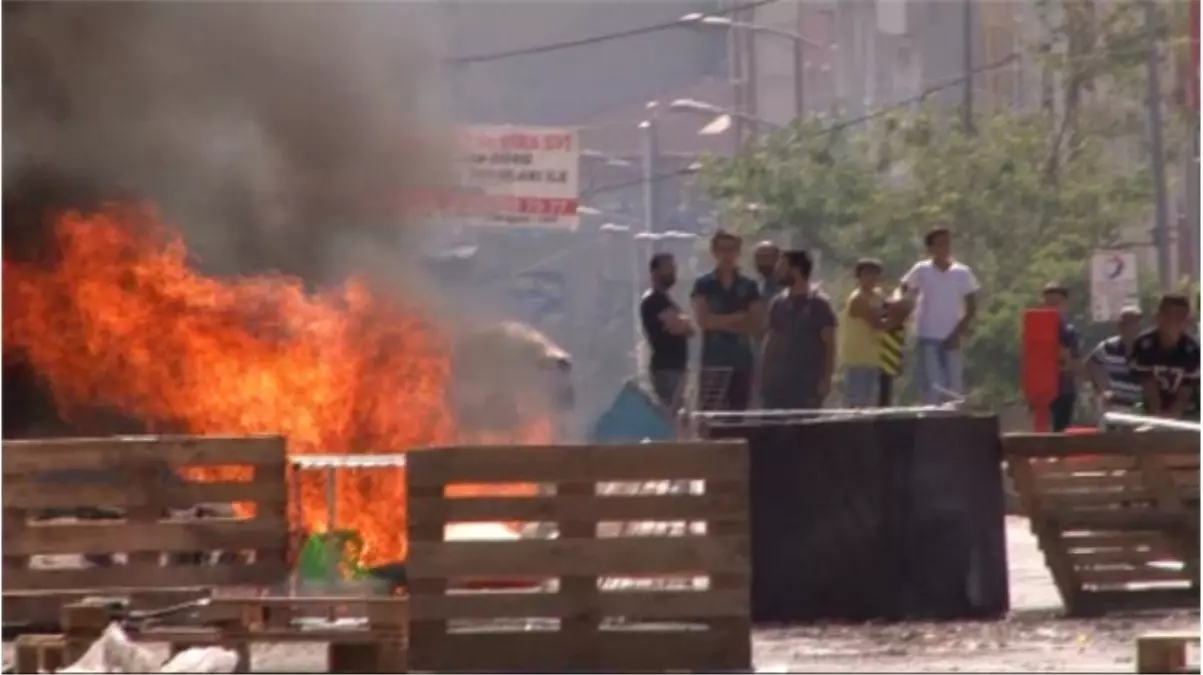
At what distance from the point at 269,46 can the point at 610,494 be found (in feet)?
29.7

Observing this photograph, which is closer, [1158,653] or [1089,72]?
[1158,653]

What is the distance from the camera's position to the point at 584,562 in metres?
11.4

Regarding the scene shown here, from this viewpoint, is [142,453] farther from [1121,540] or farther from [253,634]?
[1121,540]

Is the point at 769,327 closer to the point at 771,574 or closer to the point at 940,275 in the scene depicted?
the point at 940,275

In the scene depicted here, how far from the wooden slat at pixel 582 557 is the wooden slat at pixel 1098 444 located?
241 cm

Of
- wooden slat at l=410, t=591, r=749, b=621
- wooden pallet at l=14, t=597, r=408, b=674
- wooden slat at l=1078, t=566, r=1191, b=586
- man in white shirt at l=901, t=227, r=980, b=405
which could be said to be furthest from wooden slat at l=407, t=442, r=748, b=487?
man in white shirt at l=901, t=227, r=980, b=405

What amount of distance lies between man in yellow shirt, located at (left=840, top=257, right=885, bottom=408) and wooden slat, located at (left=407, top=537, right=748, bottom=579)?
6454 millimetres

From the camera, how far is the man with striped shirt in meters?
16.5

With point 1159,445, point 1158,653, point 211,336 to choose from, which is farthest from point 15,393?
point 1158,653

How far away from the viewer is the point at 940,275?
18062mm

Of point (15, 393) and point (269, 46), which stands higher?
point (269, 46)

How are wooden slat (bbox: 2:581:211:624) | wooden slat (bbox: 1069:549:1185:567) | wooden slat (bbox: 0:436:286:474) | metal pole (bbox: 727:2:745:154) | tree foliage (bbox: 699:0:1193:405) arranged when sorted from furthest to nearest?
metal pole (bbox: 727:2:745:154), tree foliage (bbox: 699:0:1193:405), wooden slat (bbox: 1069:549:1185:567), wooden slat (bbox: 0:436:286:474), wooden slat (bbox: 2:581:211:624)

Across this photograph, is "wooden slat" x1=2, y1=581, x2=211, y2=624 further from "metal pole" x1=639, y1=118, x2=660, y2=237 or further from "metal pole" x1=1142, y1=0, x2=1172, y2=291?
"metal pole" x1=639, y1=118, x2=660, y2=237

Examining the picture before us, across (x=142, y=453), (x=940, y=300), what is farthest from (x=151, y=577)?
(x=940, y=300)
